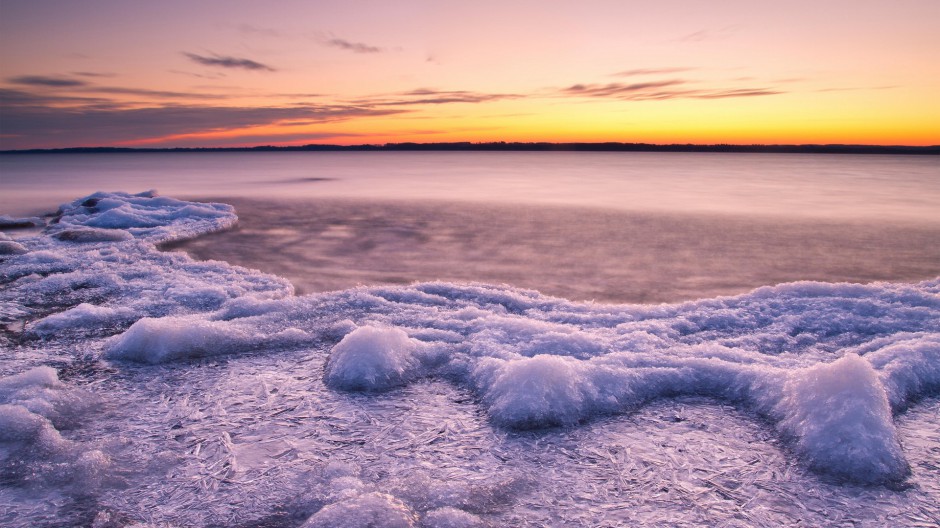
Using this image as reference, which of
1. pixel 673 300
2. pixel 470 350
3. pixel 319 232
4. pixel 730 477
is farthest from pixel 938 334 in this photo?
pixel 319 232

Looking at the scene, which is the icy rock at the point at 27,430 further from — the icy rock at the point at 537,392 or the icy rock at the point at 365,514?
the icy rock at the point at 537,392

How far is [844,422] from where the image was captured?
3.32 metres

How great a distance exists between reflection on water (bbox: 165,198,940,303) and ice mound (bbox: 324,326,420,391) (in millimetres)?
2573

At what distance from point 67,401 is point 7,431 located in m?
0.41

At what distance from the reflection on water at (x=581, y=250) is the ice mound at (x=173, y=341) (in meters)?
1.94

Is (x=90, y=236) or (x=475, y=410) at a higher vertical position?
(x=90, y=236)

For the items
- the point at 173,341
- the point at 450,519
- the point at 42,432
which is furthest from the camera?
the point at 173,341

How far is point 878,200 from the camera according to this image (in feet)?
63.9

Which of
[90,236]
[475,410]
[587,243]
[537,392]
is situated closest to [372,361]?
[475,410]

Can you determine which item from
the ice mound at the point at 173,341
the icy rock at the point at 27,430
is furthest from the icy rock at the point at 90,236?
the icy rock at the point at 27,430

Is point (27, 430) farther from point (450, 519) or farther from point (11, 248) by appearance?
point (11, 248)

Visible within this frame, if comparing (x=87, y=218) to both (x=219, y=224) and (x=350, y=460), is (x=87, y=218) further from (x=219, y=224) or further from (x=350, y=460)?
(x=350, y=460)

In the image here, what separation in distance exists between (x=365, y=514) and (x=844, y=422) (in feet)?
9.06

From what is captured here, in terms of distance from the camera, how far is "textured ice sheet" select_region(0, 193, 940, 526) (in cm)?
285
